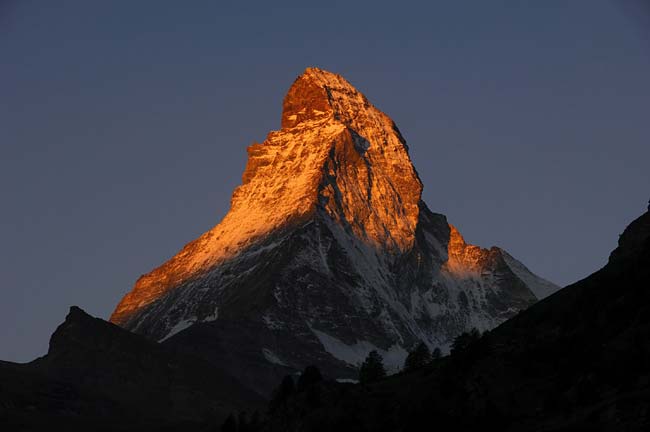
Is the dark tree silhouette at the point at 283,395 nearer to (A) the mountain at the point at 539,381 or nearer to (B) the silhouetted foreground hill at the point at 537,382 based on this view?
(B) the silhouetted foreground hill at the point at 537,382

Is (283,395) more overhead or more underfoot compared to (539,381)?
more overhead

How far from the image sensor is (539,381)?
138 meters

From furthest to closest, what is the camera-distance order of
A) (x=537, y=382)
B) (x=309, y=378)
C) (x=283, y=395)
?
(x=309, y=378), (x=283, y=395), (x=537, y=382)

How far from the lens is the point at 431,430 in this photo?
133250 mm

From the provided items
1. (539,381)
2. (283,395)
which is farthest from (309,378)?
(539,381)

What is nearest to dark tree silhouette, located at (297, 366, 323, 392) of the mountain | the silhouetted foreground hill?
the silhouetted foreground hill

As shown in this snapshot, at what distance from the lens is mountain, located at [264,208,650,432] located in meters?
123

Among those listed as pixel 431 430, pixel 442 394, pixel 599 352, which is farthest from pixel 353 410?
pixel 599 352

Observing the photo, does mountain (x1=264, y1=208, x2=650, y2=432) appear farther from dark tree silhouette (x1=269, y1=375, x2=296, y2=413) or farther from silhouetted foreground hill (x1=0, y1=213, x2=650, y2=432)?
dark tree silhouette (x1=269, y1=375, x2=296, y2=413)

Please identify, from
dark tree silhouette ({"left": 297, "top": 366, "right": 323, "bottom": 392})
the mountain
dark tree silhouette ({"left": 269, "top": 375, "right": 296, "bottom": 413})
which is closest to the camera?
the mountain

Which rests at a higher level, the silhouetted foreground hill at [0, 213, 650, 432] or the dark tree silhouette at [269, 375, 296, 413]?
the dark tree silhouette at [269, 375, 296, 413]

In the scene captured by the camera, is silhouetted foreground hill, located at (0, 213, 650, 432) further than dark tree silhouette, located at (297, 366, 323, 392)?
No

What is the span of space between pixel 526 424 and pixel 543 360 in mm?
15725

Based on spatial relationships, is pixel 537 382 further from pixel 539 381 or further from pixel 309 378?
pixel 309 378
